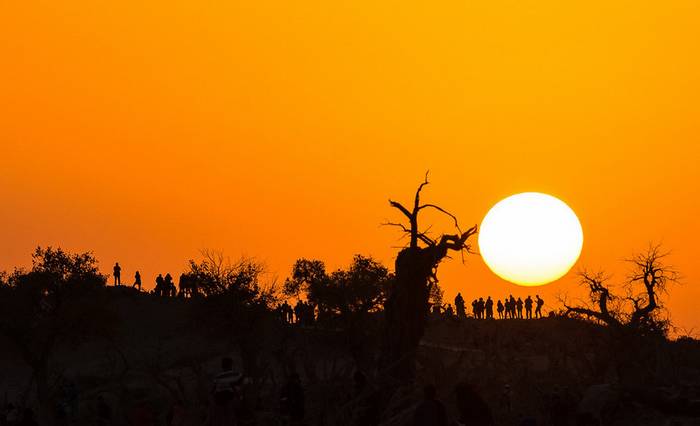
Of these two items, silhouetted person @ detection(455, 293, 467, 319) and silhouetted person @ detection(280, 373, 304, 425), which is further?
silhouetted person @ detection(455, 293, 467, 319)

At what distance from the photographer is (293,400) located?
22.2 m

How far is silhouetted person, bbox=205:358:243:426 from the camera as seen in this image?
1939 centimetres

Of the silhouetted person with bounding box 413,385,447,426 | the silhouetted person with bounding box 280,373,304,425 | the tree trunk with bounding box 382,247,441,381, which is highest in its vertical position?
the tree trunk with bounding box 382,247,441,381

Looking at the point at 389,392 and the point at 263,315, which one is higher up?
the point at 263,315

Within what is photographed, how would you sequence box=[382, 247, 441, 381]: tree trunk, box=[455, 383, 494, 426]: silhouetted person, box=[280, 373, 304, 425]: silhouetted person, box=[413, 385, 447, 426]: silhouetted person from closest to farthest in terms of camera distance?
box=[413, 385, 447, 426]: silhouetted person, box=[455, 383, 494, 426]: silhouetted person, box=[280, 373, 304, 425]: silhouetted person, box=[382, 247, 441, 381]: tree trunk

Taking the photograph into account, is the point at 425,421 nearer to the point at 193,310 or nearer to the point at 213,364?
the point at 213,364

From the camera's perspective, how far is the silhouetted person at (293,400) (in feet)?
72.3

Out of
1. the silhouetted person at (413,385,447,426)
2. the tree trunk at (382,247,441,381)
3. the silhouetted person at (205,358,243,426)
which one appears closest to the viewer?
the silhouetted person at (413,385,447,426)

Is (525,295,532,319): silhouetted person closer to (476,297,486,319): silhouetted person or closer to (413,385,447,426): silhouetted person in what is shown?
(476,297,486,319): silhouetted person

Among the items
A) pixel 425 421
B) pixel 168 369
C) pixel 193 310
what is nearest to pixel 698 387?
pixel 425 421

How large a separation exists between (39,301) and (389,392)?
184 feet

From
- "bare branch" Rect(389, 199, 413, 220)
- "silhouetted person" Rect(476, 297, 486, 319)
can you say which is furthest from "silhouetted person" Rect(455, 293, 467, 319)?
"bare branch" Rect(389, 199, 413, 220)

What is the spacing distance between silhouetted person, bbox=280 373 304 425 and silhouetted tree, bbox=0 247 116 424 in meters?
46.9

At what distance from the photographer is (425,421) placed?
1880 centimetres
